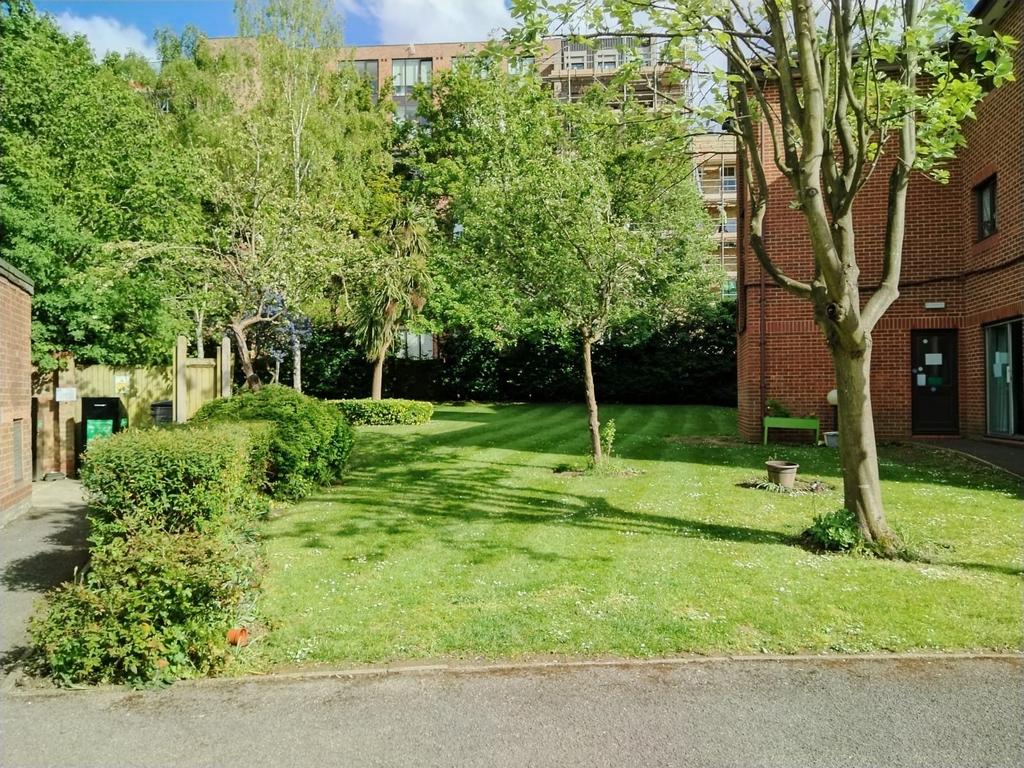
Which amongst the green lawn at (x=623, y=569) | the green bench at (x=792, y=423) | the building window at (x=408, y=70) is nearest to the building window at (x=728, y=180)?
the building window at (x=408, y=70)

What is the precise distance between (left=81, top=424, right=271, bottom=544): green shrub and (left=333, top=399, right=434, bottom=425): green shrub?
52.2 feet

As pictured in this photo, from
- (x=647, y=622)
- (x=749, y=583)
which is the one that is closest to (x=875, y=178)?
(x=749, y=583)

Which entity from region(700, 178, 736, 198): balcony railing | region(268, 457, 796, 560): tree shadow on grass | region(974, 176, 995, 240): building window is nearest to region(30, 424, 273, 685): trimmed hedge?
region(268, 457, 796, 560): tree shadow on grass

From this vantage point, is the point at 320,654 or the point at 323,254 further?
the point at 323,254

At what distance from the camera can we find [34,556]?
8016 mm

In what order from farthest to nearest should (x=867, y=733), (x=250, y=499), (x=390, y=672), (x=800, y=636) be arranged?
(x=250, y=499) < (x=800, y=636) < (x=390, y=672) < (x=867, y=733)

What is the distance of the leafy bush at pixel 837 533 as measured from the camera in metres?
7.50

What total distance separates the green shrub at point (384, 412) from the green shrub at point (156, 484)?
1590 cm

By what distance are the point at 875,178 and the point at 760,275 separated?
3132 millimetres

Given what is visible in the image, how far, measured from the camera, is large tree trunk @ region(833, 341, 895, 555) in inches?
299

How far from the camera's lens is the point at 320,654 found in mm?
5133

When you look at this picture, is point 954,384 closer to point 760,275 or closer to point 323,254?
point 760,275

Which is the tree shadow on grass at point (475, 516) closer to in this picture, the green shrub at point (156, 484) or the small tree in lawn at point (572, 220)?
the green shrub at point (156, 484)

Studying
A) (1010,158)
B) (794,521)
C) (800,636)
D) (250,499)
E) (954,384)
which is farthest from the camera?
(954,384)
